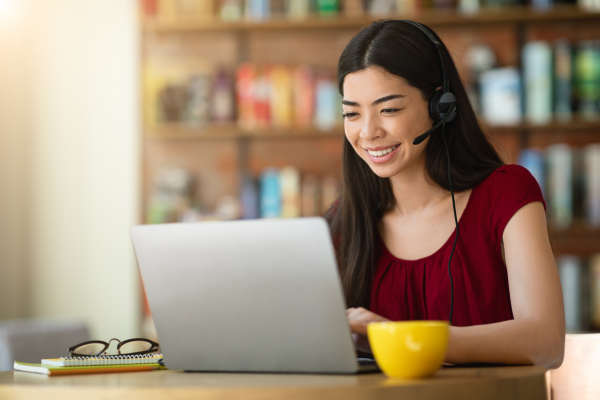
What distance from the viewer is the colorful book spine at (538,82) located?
2.69 m

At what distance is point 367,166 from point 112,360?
75 cm

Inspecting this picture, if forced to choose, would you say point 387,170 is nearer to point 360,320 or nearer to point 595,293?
point 360,320

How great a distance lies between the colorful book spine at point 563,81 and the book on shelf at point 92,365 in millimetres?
2303

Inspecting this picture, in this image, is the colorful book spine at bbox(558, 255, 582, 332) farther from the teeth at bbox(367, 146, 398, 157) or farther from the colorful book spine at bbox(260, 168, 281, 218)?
the teeth at bbox(367, 146, 398, 157)

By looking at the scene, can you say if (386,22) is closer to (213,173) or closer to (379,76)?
(379,76)

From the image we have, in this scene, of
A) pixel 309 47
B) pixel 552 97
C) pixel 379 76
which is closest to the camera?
pixel 379 76

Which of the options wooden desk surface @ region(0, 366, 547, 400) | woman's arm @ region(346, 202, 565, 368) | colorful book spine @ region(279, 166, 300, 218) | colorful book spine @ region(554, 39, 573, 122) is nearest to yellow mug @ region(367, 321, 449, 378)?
wooden desk surface @ region(0, 366, 547, 400)

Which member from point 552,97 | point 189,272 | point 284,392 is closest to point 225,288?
point 189,272

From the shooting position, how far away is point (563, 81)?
2693 millimetres

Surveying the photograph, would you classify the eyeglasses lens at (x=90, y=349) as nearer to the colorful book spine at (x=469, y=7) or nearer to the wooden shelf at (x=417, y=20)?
the wooden shelf at (x=417, y=20)

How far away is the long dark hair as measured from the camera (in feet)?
4.10

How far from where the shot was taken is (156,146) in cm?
297

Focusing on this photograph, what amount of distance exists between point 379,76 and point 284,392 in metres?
0.75

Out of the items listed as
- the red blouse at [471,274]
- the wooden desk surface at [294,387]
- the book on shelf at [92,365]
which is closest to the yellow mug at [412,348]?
the wooden desk surface at [294,387]
